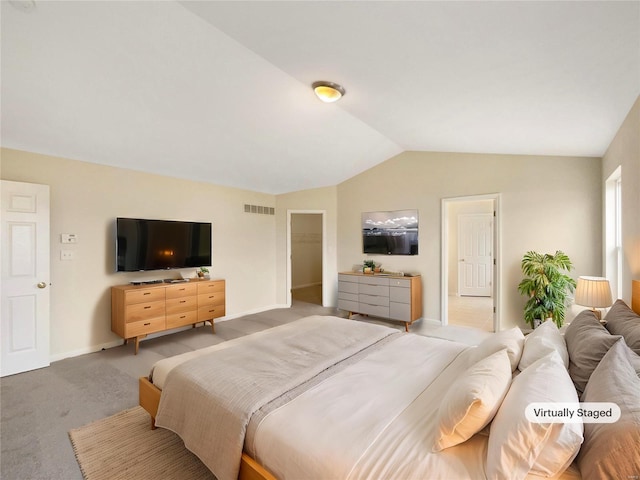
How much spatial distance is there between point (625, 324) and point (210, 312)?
429 cm

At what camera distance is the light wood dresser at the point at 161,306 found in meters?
3.47

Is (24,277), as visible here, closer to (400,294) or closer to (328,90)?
(328,90)

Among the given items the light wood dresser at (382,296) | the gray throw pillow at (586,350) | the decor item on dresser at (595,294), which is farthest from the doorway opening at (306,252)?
the gray throw pillow at (586,350)

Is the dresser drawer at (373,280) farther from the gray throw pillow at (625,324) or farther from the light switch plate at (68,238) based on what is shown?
the light switch plate at (68,238)

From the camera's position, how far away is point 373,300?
16.0 ft

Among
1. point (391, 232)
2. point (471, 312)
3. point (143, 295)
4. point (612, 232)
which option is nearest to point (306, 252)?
point (391, 232)

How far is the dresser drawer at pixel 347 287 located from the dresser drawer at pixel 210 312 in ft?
6.66

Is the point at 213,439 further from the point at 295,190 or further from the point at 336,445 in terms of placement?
the point at 295,190

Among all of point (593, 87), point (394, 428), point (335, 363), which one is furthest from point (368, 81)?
point (394, 428)

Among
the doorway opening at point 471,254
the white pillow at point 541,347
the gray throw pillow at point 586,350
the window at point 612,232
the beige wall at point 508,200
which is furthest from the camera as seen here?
the doorway opening at point 471,254

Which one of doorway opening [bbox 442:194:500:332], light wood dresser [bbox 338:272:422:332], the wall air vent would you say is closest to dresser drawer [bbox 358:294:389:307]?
light wood dresser [bbox 338:272:422:332]

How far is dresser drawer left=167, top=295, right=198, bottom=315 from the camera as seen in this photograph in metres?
3.85

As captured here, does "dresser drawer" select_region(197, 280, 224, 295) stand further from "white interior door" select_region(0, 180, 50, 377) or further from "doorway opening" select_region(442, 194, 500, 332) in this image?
"doorway opening" select_region(442, 194, 500, 332)

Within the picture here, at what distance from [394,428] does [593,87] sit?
2315 mm
